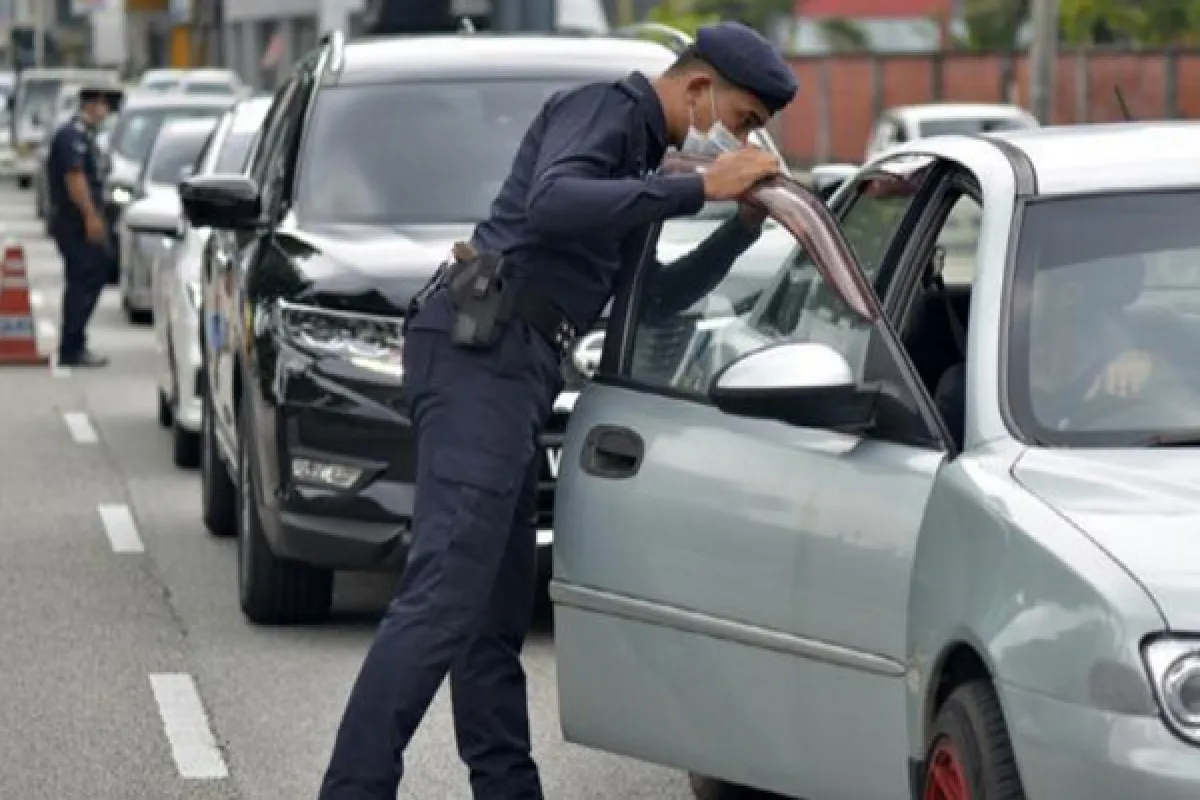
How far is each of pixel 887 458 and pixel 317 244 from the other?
5.01 m

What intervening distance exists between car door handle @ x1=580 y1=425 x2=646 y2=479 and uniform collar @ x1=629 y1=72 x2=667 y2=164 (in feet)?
1.79

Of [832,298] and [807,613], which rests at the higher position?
[832,298]

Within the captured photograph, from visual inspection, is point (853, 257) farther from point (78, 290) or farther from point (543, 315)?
point (78, 290)

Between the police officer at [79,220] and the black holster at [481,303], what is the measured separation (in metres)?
15.8

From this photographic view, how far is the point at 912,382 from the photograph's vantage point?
6434 mm

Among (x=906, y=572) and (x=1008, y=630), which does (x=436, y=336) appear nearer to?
(x=906, y=572)

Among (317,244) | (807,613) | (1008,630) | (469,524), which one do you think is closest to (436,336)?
(469,524)

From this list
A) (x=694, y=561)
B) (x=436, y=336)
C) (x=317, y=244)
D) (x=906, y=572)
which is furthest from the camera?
A: (x=317, y=244)

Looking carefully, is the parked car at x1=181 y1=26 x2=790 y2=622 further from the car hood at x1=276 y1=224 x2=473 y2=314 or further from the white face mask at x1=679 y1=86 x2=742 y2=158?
the white face mask at x1=679 y1=86 x2=742 y2=158

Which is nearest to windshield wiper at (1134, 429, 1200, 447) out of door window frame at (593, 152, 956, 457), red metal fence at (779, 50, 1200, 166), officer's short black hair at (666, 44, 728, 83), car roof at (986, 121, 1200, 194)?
door window frame at (593, 152, 956, 457)

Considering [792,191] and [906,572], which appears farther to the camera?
[792,191]

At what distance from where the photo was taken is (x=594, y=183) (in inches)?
271

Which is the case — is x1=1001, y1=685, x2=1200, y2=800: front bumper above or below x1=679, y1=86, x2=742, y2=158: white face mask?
below

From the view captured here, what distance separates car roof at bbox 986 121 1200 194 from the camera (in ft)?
21.7
